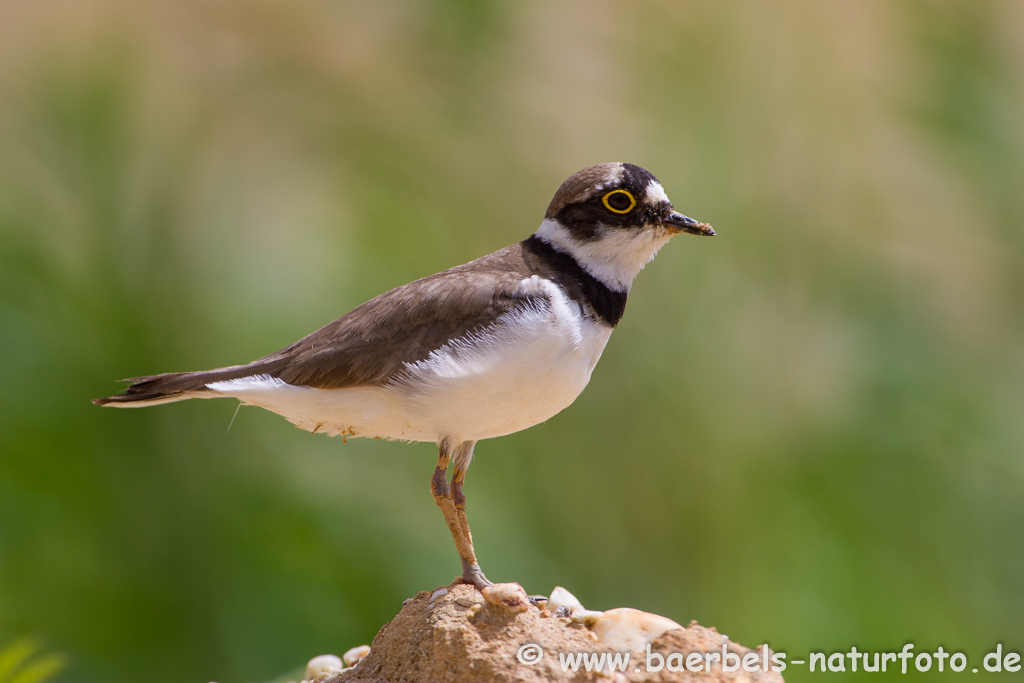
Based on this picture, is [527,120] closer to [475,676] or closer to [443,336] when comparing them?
[443,336]

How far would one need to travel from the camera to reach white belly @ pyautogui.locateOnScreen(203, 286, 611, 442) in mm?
2387

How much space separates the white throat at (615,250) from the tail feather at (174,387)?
3.27 feet

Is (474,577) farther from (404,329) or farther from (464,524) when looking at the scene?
(404,329)

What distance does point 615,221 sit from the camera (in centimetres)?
263

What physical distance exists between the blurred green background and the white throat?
8.60ft

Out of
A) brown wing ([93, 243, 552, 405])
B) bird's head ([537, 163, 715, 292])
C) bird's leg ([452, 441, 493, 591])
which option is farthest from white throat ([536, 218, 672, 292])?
bird's leg ([452, 441, 493, 591])

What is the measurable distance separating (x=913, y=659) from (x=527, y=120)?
3.92 metres

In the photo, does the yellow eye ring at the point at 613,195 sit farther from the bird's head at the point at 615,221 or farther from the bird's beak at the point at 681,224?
the bird's beak at the point at 681,224

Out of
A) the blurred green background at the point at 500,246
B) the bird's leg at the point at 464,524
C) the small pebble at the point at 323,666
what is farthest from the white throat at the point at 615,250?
the blurred green background at the point at 500,246

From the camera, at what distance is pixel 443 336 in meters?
2.46

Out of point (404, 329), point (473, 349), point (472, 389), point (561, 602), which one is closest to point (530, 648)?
point (561, 602)

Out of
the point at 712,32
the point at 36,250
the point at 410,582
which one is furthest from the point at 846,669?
the point at 36,250

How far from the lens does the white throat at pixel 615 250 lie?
8.64ft

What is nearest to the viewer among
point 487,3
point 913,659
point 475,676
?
point 475,676
